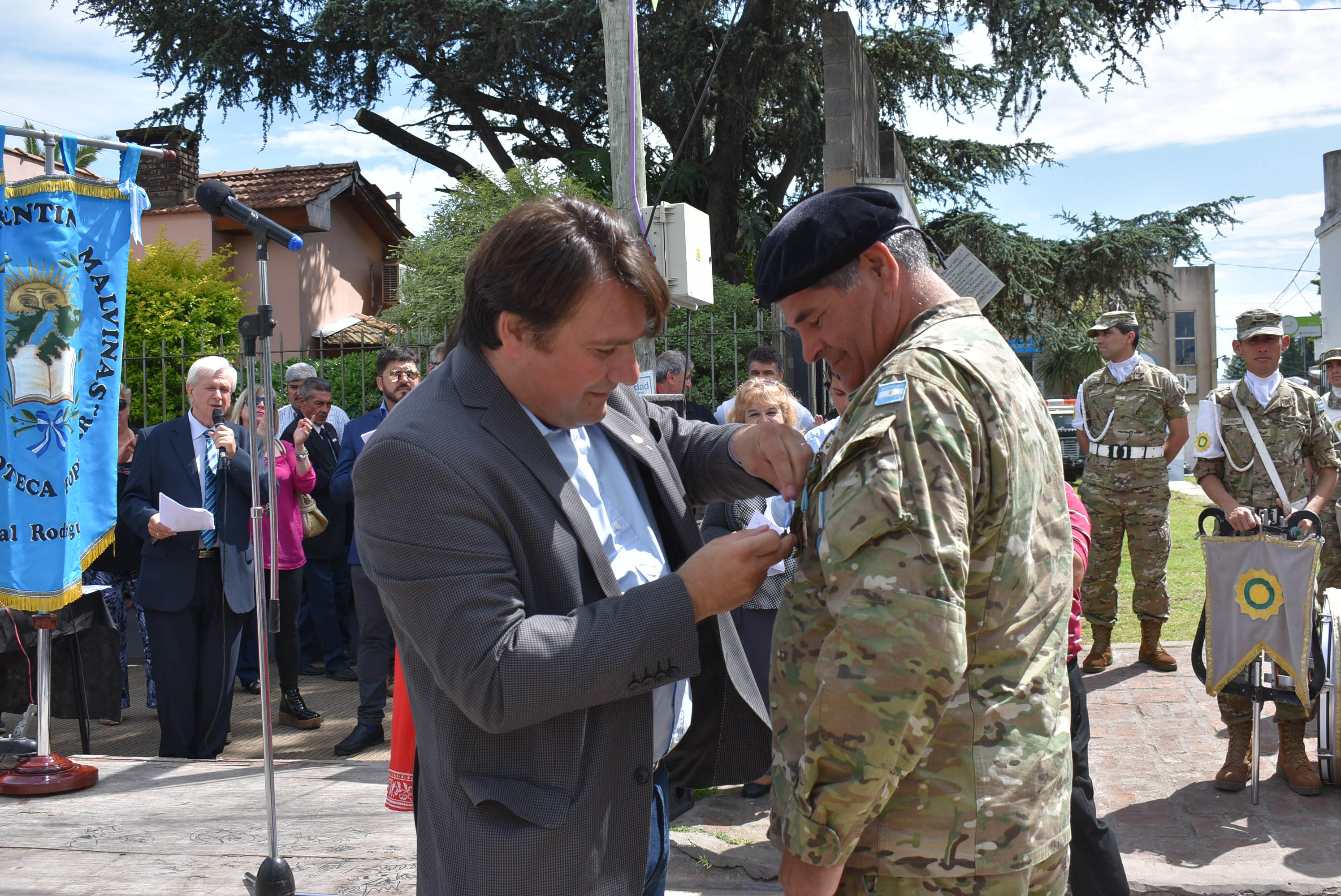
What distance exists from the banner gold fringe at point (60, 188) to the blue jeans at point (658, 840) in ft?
13.4

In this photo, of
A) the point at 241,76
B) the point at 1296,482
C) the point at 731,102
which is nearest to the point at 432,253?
the point at 731,102

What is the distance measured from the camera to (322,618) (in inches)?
298

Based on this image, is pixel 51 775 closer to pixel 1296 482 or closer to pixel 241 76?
pixel 1296 482

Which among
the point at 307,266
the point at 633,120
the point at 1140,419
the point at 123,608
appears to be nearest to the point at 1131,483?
the point at 1140,419

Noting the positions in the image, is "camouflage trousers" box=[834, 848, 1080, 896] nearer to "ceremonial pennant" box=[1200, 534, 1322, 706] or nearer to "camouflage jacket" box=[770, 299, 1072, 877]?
"camouflage jacket" box=[770, 299, 1072, 877]

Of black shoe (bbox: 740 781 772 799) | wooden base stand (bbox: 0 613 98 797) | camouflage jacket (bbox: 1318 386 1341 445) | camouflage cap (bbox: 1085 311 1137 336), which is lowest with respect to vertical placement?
black shoe (bbox: 740 781 772 799)

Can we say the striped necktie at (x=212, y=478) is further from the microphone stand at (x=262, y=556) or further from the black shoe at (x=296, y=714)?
the microphone stand at (x=262, y=556)

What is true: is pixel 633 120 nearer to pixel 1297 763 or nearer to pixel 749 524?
pixel 749 524

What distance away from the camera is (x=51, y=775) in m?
4.48

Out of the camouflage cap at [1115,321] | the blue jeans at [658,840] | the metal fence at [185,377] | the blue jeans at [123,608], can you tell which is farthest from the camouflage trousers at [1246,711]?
the metal fence at [185,377]

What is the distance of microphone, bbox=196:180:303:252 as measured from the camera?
3.49 meters

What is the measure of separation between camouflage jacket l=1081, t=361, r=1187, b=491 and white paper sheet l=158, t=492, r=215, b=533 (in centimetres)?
564

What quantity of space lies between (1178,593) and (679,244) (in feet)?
19.7

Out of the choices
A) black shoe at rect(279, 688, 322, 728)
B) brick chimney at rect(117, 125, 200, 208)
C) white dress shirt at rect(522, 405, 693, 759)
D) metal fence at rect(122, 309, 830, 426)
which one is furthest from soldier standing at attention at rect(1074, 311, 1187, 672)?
brick chimney at rect(117, 125, 200, 208)
